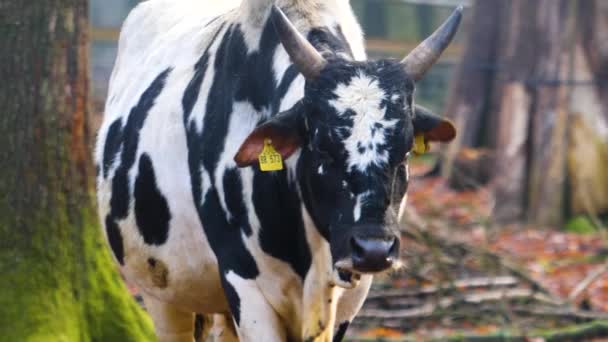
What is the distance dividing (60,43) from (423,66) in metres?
2.28

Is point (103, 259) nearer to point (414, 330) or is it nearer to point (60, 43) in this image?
point (60, 43)

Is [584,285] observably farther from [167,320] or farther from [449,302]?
[167,320]

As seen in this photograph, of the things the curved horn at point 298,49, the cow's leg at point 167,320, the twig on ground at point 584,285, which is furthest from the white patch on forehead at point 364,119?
the twig on ground at point 584,285

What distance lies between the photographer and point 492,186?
13.9 m

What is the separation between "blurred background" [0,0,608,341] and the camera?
6.78 meters

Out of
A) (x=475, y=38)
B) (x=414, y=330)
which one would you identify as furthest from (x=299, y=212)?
(x=475, y=38)

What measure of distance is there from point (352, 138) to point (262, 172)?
691mm

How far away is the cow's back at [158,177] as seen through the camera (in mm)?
6184

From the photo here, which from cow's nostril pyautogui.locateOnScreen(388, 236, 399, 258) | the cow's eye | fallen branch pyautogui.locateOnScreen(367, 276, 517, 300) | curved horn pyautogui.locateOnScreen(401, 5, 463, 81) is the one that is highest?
curved horn pyautogui.locateOnScreen(401, 5, 463, 81)

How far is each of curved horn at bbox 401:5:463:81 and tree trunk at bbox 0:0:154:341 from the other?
2.21m

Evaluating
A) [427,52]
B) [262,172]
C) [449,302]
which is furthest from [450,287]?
[427,52]

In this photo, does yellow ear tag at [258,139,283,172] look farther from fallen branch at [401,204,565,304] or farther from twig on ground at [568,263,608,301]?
twig on ground at [568,263,608,301]

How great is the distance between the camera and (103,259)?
22.9ft

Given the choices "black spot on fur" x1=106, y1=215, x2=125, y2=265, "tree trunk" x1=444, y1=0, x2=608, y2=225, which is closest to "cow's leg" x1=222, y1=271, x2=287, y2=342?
"black spot on fur" x1=106, y1=215, x2=125, y2=265
